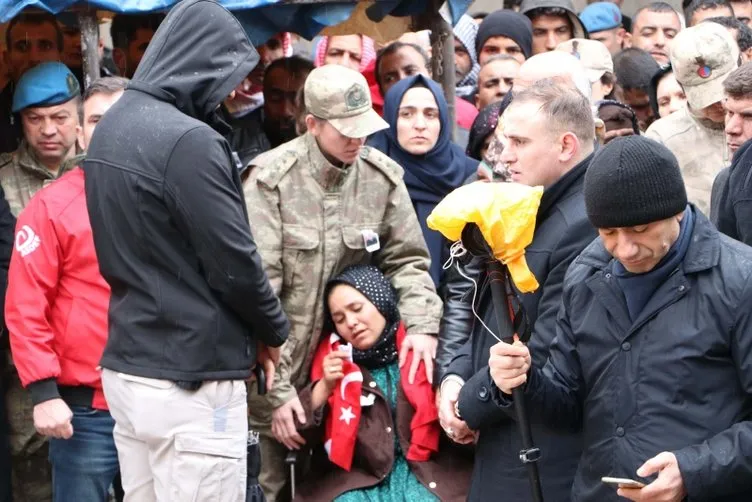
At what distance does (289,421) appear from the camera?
5.47 m

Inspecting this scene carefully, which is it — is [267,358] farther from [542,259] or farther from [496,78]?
[496,78]

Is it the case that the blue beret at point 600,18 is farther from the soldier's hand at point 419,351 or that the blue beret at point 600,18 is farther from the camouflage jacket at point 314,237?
the soldier's hand at point 419,351

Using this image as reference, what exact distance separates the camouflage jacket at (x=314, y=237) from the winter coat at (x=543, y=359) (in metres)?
1.44

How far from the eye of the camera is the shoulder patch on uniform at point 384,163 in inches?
229

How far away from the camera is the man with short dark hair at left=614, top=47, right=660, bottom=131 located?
25.1ft

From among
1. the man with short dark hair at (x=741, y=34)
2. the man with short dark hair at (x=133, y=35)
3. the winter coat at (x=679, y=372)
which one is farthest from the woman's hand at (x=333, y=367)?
the man with short dark hair at (x=741, y=34)

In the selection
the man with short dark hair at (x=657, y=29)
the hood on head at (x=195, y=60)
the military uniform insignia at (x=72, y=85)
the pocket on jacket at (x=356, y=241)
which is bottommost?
the pocket on jacket at (x=356, y=241)

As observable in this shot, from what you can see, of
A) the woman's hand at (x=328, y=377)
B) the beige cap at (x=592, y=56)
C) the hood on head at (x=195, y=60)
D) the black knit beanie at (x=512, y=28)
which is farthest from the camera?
the black knit beanie at (x=512, y=28)

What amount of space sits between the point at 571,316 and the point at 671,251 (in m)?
0.36

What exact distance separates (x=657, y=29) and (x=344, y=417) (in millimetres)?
4390

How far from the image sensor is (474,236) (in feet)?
12.4

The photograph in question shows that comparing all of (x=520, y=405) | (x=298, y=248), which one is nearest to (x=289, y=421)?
(x=298, y=248)

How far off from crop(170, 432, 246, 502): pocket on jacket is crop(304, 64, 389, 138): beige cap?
1532mm

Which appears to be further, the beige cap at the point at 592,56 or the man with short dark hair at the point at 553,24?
the man with short dark hair at the point at 553,24
